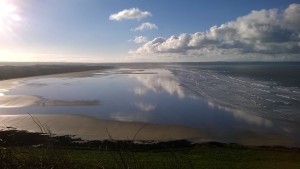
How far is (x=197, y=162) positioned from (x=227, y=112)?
14.3m

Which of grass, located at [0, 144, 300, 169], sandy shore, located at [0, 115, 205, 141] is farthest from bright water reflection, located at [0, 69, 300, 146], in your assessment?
grass, located at [0, 144, 300, 169]

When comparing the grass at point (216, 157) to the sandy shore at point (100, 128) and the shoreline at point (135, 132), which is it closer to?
the shoreline at point (135, 132)

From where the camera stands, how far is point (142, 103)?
109 ft

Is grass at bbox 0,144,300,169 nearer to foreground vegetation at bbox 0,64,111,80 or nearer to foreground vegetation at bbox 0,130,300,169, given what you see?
foreground vegetation at bbox 0,130,300,169

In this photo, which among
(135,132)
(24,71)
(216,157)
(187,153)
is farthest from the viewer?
(24,71)

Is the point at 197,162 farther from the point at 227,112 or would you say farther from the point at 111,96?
the point at 111,96

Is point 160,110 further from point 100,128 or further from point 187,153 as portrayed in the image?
point 187,153

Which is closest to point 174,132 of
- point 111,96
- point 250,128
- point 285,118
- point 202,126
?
point 202,126

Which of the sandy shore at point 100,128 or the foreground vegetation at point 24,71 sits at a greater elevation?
the sandy shore at point 100,128

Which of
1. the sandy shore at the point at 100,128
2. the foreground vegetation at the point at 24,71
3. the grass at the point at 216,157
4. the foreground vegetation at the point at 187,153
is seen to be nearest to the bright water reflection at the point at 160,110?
the sandy shore at the point at 100,128

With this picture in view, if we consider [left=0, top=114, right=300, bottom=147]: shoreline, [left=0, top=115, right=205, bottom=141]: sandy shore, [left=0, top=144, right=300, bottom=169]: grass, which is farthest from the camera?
[left=0, top=115, right=205, bottom=141]: sandy shore

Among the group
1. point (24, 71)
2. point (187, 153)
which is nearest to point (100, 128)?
point (187, 153)

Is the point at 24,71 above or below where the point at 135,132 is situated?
below

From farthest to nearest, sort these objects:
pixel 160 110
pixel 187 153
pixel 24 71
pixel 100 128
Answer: pixel 24 71 → pixel 160 110 → pixel 100 128 → pixel 187 153
